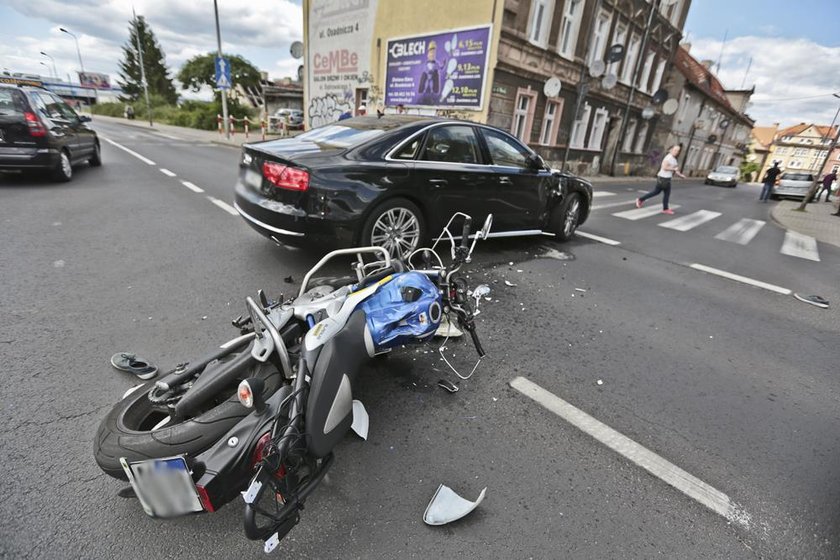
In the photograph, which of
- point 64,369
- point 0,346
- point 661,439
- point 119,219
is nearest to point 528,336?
point 661,439

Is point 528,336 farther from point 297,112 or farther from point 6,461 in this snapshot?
point 297,112

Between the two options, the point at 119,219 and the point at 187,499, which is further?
the point at 119,219

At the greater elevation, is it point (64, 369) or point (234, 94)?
point (234, 94)

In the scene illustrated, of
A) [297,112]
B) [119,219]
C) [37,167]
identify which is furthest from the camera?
[297,112]

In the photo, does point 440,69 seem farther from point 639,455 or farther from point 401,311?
point 639,455

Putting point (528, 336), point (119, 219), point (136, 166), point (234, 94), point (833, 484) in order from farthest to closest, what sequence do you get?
point (234, 94)
point (136, 166)
point (119, 219)
point (528, 336)
point (833, 484)

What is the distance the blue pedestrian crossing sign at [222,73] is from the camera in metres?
20.6

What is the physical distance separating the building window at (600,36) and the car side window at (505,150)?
16.4m

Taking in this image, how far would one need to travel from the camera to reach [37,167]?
724 centimetres

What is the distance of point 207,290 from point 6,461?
6.65 ft

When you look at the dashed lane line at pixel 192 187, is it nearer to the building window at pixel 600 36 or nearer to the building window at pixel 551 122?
the building window at pixel 551 122

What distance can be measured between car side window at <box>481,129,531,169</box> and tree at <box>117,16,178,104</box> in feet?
223

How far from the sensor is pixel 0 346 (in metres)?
2.76

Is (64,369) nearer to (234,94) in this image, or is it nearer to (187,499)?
(187,499)
